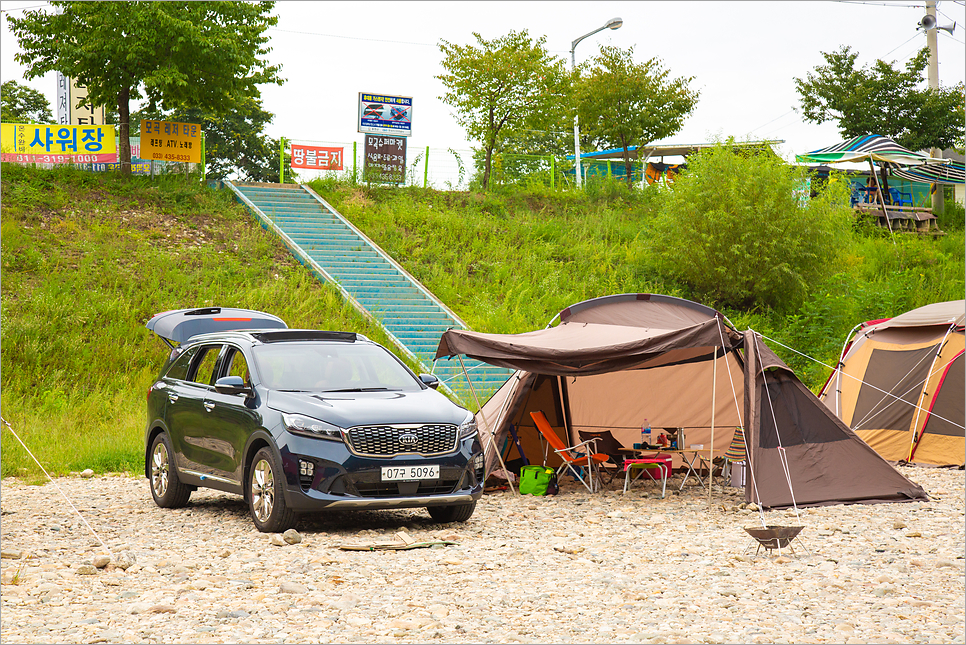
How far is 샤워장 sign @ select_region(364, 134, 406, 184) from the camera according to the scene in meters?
27.3

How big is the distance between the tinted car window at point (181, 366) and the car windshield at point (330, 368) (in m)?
1.17

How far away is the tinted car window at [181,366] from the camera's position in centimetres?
951

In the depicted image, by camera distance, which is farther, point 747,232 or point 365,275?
point 747,232

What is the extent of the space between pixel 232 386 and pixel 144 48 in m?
16.9

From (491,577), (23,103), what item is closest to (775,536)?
(491,577)

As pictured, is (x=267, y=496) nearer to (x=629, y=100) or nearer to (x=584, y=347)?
(x=584, y=347)

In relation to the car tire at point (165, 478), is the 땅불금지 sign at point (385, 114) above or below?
above

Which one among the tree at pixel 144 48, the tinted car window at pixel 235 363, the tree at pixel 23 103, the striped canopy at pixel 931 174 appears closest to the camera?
the tinted car window at pixel 235 363

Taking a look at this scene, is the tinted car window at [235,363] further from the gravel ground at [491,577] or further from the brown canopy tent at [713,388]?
the brown canopy tent at [713,388]

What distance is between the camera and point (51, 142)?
23.6 metres

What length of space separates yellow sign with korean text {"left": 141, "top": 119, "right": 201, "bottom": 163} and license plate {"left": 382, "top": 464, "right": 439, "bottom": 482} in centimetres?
1931

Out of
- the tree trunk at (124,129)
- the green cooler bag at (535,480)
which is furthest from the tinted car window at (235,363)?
the tree trunk at (124,129)

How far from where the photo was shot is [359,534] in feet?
25.5

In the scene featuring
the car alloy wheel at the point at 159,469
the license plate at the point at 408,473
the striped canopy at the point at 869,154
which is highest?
the striped canopy at the point at 869,154
